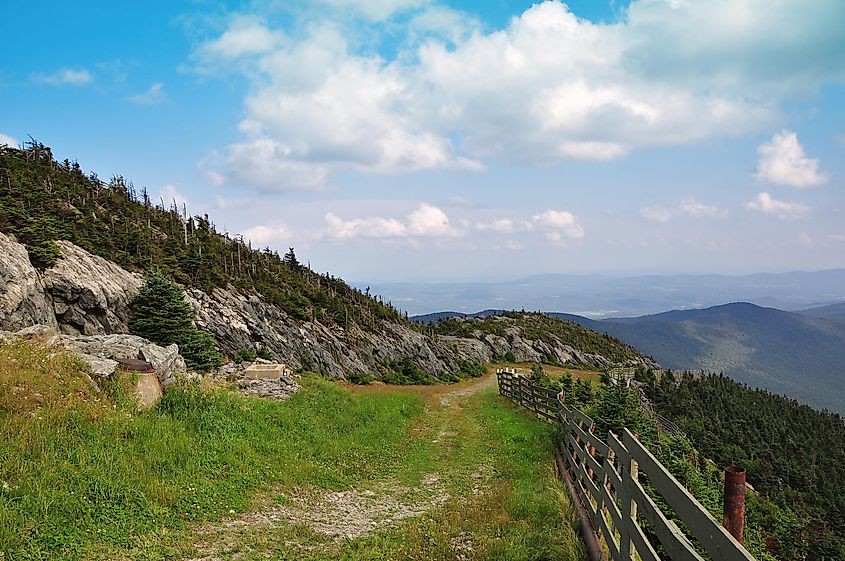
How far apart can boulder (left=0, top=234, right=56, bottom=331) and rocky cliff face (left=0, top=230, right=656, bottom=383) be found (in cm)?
4

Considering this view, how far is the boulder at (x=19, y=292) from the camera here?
1755 cm

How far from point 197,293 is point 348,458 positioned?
73.1 feet

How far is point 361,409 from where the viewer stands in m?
Answer: 20.9

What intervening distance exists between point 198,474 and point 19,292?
14.1 metres

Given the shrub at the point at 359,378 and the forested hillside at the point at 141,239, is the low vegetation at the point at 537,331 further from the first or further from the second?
the shrub at the point at 359,378

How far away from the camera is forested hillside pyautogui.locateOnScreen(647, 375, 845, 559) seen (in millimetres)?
35125

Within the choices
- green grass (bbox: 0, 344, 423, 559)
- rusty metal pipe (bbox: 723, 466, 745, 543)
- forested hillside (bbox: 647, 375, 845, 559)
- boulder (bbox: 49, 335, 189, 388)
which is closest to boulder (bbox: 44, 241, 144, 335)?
boulder (bbox: 49, 335, 189, 388)

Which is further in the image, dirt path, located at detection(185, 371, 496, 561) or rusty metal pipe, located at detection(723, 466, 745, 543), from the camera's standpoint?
dirt path, located at detection(185, 371, 496, 561)

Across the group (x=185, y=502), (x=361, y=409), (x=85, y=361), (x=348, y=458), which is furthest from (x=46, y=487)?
(x=361, y=409)

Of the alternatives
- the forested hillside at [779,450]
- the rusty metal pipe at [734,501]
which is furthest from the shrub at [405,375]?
the rusty metal pipe at [734,501]

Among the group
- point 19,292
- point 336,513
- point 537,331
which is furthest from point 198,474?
point 537,331

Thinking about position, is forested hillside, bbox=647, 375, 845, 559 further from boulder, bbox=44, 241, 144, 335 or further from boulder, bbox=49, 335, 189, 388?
boulder, bbox=44, 241, 144, 335

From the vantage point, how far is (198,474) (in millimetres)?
9930

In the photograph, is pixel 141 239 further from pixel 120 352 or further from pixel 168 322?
pixel 120 352
